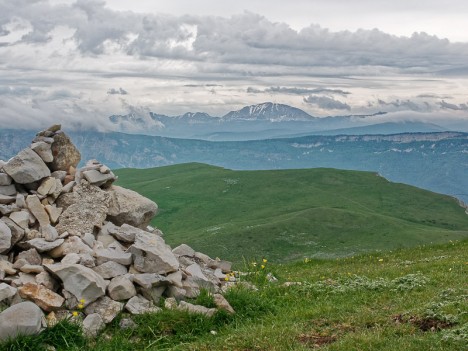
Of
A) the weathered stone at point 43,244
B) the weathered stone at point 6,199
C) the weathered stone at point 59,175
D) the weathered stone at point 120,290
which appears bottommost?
the weathered stone at point 120,290

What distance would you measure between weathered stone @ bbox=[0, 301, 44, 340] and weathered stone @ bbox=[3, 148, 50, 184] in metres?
8.62

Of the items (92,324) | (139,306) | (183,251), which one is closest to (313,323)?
(139,306)

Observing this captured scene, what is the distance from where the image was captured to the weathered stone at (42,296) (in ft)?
51.1

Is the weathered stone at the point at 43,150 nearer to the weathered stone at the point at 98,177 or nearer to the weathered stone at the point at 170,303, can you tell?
the weathered stone at the point at 98,177

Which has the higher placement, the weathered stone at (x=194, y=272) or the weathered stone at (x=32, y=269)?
the weathered stone at (x=32, y=269)

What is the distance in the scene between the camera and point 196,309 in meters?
15.9

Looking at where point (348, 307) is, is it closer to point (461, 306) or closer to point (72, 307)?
point (461, 306)

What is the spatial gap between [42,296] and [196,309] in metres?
4.27

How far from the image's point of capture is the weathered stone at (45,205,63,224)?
21203 millimetres

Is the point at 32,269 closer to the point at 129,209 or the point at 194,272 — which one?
the point at 194,272

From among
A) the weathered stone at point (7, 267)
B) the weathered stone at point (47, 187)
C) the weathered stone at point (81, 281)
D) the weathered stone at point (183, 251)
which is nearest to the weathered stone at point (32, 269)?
the weathered stone at point (7, 267)

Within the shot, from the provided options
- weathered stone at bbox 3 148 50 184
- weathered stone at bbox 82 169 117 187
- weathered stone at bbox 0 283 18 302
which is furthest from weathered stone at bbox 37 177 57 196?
weathered stone at bbox 0 283 18 302

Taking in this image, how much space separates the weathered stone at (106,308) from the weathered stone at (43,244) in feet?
11.1

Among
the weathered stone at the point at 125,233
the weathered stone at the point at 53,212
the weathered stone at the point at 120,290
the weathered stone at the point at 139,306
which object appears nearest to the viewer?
the weathered stone at the point at 139,306
